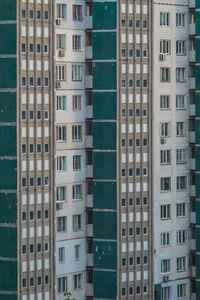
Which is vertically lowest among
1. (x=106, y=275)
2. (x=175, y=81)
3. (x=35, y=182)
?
(x=106, y=275)

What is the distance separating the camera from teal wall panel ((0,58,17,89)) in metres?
54.8

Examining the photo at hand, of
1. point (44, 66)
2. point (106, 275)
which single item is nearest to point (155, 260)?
point (106, 275)

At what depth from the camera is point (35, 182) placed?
55531mm

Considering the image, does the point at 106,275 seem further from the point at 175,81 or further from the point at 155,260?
the point at 175,81

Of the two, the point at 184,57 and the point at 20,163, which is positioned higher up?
the point at 184,57

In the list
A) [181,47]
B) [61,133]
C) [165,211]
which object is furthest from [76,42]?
[165,211]

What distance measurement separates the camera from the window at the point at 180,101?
61.1 metres

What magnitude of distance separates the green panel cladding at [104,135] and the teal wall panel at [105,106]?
0.31 m

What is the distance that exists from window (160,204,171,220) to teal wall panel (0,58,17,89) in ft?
33.6

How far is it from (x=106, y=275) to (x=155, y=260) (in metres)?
2.80

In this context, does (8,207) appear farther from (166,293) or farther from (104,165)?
(166,293)

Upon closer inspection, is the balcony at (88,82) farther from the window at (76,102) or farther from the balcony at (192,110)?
the balcony at (192,110)

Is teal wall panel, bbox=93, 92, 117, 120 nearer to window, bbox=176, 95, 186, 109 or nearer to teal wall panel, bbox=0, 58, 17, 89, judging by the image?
window, bbox=176, 95, 186, 109

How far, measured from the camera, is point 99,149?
58.6 m
